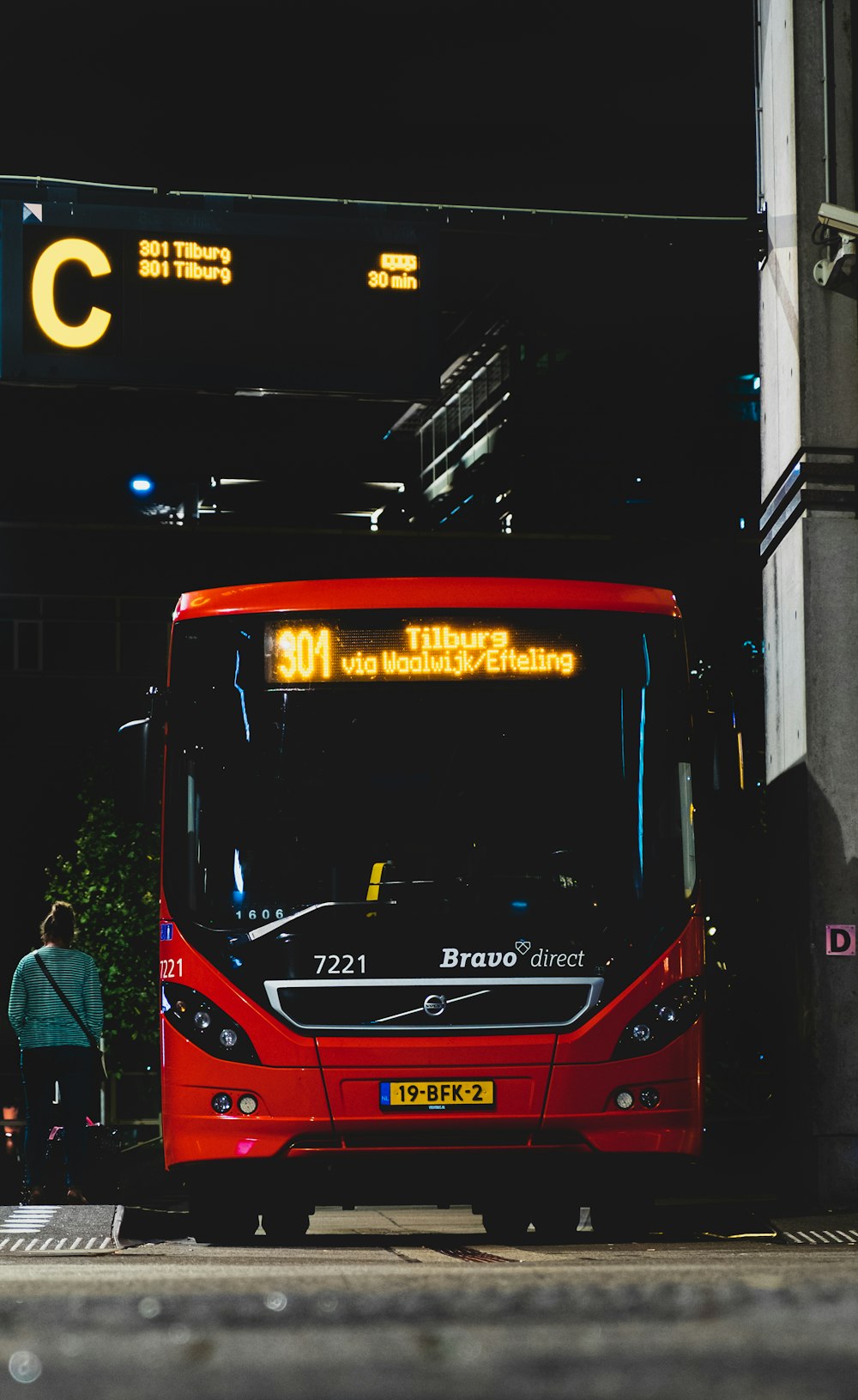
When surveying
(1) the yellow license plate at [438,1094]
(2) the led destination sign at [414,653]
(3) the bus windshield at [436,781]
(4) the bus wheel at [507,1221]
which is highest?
(2) the led destination sign at [414,653]

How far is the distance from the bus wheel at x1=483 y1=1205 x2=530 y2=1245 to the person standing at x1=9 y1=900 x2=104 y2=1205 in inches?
91.6

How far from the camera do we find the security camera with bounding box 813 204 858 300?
11.0 meters

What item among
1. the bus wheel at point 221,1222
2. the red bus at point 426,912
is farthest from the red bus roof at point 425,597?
the bus wheel at point 221,1222

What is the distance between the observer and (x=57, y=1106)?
442 inches

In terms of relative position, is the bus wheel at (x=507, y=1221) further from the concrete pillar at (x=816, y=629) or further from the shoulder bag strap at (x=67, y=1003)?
the shoulder bag strap at (x=67, y=1003)

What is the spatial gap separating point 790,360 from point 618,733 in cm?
336

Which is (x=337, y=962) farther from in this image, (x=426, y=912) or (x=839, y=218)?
(x=839, y=218)

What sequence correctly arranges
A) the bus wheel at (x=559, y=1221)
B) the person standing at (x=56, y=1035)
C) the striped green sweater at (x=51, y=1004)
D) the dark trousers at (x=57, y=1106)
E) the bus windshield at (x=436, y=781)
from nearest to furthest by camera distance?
the bus windshield at (x=436, y=781) → the bus wheel at (x=559, y=1221) → the dark trousers at (x=57, y=1106) → the person standing at (x=56, y=1035) → the striped green sweater at (x=51, y=1004)

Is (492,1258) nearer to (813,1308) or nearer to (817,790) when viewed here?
(817,790)

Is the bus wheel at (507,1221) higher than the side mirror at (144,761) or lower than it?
lower

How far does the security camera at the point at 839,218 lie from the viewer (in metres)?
11.0

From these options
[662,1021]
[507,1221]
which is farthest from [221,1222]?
[662,1021]

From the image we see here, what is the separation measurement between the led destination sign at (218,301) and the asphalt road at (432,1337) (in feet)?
32.0

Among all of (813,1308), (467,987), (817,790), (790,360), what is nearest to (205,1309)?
(813,1308)
